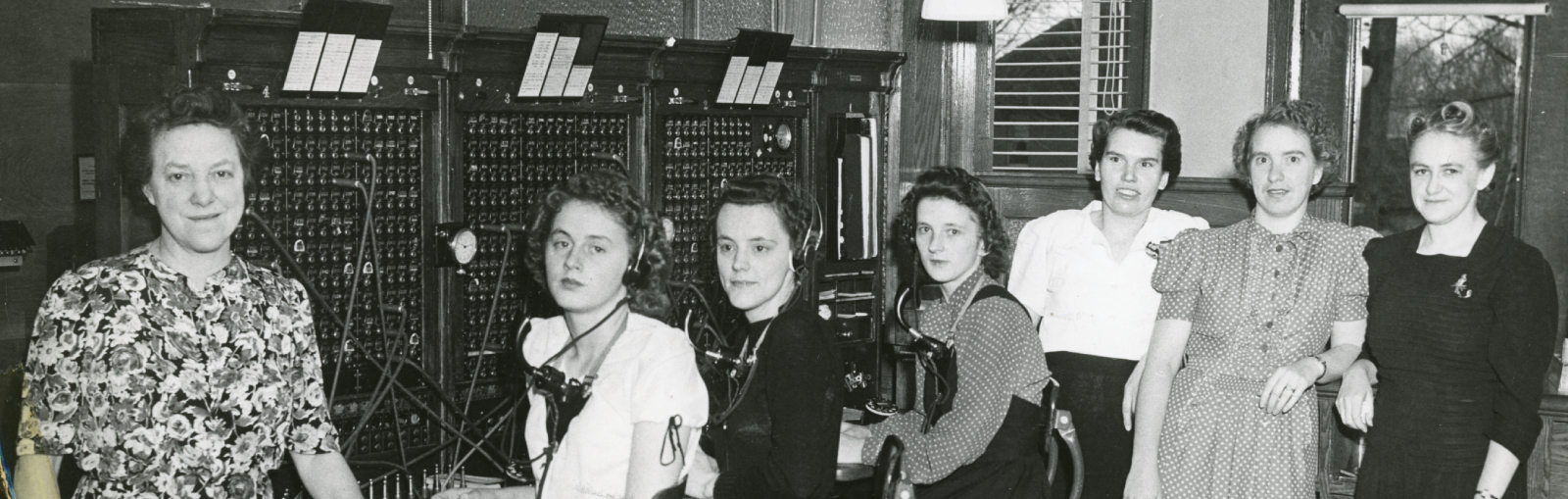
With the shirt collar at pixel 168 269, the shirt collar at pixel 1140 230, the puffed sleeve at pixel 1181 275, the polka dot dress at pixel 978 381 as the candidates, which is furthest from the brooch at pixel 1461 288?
the shirt collar at pixel 168 269

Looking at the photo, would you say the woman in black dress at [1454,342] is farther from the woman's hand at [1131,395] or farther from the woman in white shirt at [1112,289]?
the woman in white shirt at [1112,289]

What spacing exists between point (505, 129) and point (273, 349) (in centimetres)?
166

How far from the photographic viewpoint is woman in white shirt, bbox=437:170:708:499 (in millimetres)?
2172

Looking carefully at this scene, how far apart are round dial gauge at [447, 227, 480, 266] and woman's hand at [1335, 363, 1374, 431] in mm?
2317

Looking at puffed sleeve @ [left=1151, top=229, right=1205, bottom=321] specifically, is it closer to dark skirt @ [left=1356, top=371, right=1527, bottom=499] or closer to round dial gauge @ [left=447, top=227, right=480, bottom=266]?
dark skirt @ [left=1356, top=371, right=1527, bottom=499]

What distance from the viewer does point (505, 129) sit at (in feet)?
13.0

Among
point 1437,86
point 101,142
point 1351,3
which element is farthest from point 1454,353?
point 1437,86

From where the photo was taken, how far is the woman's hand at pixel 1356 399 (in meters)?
2.94

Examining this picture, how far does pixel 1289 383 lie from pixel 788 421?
119 cm

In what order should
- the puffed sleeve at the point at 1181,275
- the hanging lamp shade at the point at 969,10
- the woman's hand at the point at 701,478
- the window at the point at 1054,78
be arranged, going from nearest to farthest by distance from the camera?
the woman's hand at the point at 701,478
the puffed sleeve at the point at 1181,275
the hanging lamp shade at the point at 969,10
the window at the point at 1054,78

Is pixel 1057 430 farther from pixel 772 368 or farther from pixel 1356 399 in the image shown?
pixel 772 368

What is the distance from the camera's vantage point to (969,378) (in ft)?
8.88

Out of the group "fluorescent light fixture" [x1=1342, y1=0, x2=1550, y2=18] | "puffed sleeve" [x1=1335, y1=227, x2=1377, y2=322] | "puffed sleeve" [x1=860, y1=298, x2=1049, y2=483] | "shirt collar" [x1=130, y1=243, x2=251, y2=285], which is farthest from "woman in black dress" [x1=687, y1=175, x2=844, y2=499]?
"fluorescent light fixture" [x1=1342, y1=0, x2=1550, y2=18]

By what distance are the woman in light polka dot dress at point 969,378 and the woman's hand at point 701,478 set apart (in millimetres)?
434
